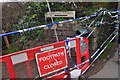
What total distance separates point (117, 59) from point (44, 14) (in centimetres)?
273

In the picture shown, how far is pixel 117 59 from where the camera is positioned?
4254mm

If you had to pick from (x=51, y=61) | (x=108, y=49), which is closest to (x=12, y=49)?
(x=51, y=61)

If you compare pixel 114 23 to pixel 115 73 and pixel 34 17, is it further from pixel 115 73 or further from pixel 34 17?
pixel 34 17

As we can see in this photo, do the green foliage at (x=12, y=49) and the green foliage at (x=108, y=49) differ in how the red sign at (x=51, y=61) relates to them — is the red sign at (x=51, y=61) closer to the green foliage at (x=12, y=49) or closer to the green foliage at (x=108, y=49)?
the green foliage at (x=108, y=49)

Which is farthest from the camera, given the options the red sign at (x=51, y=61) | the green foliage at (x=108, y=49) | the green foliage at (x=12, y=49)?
the green foliage at (x=12, y=49)

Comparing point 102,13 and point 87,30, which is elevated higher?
point 102,13

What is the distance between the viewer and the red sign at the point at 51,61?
3.02 meters

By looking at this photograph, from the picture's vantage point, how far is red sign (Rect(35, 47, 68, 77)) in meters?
3.02

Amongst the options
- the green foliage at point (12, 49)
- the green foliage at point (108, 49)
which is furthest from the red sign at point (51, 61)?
the green foliage at point (12, 49)

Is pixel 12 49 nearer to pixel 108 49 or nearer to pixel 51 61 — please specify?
pixel 51 61

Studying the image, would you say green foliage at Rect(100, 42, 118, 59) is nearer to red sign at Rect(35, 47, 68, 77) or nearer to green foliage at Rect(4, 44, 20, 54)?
red sign at Rect(35, 47, 68, 77)

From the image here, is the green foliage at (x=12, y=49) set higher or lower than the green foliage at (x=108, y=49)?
higher

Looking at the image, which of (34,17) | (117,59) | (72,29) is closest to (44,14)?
(34,17)

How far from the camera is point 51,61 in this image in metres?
3.14
